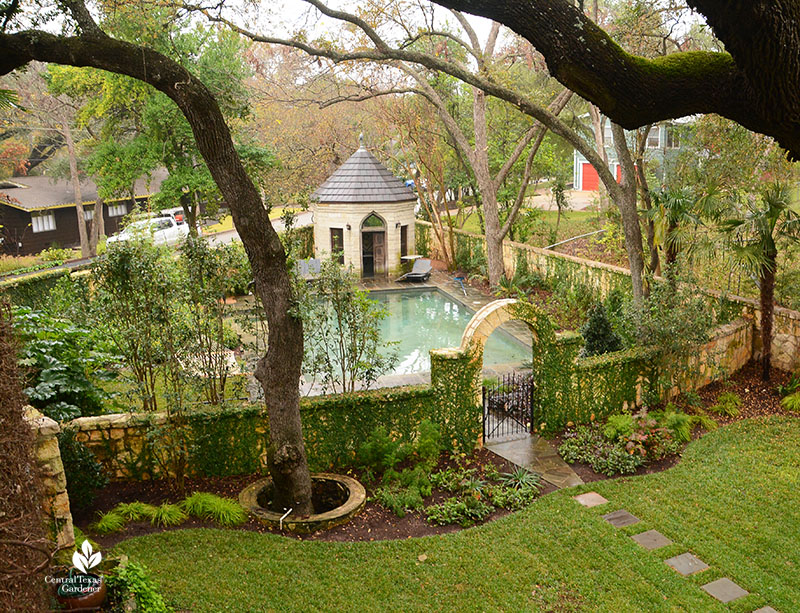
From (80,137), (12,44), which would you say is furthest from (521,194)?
(80,137)

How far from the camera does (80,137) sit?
1252 inches

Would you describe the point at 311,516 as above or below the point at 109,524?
below

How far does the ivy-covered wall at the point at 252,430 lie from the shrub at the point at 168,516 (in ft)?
2.88

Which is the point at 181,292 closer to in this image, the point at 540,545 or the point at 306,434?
the point at 306,434

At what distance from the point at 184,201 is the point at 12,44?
17.7 metres

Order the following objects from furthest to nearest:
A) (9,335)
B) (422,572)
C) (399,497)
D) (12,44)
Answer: (399,497) < (422,572) < (12,44) < (9,335)

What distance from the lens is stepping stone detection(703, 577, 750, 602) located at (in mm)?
6504

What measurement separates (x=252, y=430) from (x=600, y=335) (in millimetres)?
6745

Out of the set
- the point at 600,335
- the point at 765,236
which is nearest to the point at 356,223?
the point at 600,335

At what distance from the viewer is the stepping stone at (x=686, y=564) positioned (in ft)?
22.7

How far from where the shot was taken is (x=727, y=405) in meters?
11.0

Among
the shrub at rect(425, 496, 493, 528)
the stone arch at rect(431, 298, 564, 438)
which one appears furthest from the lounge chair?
the shrub at rect(425, 496, 493, 528)

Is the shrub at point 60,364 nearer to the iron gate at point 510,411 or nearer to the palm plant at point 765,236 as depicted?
the iron gate at point 510,411

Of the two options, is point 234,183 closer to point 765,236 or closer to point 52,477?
point 52,477
